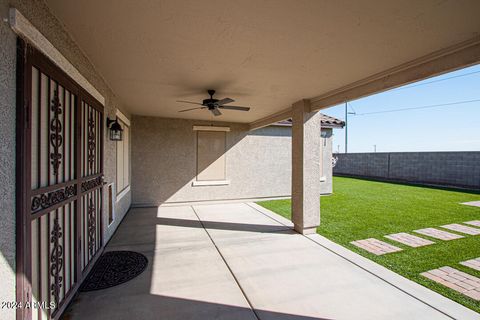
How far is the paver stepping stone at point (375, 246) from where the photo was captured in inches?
185

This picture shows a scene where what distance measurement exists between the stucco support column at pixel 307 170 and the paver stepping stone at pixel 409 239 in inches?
65.8

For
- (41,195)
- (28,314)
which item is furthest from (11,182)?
(28,314)

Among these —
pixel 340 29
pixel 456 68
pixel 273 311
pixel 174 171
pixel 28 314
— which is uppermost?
pixel 340 29

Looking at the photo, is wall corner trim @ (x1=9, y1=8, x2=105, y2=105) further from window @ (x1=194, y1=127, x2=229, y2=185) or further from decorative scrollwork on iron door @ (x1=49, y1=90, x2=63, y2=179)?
window @ (x1=194, y1=127, x2=229, y2=185)

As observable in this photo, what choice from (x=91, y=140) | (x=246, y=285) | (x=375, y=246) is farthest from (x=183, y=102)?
(x=375, y=246)

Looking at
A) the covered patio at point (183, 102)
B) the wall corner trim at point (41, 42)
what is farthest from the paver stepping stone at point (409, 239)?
the wall corner trim at point (41, 42)

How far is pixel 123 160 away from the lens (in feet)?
22.8

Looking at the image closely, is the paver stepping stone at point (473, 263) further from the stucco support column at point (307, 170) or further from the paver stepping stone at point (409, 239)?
the stucco support column at point (307, 170)

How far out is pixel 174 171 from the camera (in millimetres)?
8750

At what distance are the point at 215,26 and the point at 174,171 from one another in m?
6.71

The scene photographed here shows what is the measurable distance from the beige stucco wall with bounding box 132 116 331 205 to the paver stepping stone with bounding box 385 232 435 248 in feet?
16.9

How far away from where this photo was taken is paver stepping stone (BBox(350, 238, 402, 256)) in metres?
4.71

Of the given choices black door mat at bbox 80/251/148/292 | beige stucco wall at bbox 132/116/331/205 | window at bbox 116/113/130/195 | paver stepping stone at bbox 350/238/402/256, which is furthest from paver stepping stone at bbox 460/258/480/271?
window at bbox 116/113/130/195

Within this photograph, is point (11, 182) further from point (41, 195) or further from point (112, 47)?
point (112, 47)
